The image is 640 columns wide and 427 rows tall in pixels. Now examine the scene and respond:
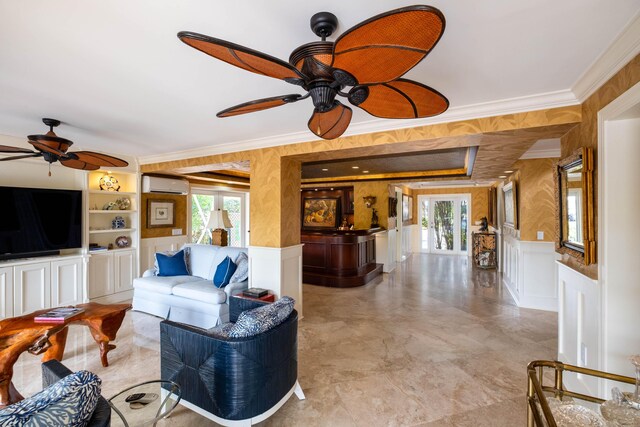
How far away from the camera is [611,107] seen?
1.82 metres

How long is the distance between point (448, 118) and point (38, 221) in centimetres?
529

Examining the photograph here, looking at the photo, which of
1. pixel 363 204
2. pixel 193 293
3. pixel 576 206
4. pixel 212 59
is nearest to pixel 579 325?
pixel 576 206

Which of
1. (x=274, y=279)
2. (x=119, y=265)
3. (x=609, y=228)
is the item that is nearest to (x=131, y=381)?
(x=274, y=279)

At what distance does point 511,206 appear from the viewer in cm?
545

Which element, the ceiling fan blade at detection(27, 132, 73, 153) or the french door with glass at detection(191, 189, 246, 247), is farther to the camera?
the french door with glass at detection(191, 189, 246, 247)

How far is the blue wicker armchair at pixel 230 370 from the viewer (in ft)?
5.88

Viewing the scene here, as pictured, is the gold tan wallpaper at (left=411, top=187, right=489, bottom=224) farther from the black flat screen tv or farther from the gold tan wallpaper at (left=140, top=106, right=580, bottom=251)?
the black flat screen tv

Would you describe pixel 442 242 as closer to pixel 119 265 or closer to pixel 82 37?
pixel 119 265

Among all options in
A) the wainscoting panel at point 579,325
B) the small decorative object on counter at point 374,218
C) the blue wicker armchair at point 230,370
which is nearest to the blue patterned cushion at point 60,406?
the blue wicker armchair at point 230,370

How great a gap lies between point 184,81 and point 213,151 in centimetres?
223

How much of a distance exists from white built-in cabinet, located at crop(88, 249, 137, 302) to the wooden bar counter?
3.17m

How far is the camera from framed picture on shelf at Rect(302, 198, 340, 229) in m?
8.34

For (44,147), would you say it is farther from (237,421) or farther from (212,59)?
(237,421)

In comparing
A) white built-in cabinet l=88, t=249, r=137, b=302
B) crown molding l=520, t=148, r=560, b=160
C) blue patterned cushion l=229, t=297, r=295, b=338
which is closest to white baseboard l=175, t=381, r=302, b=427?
blue patterned cushion l=229, t=297, r=295, b=338
